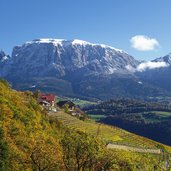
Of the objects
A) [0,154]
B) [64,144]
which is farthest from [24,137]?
[64,144]

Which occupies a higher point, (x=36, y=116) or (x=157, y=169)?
(x=36, y=116)

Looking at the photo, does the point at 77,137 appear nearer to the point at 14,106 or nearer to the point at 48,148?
the point at 48,148

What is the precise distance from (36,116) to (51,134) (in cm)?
1023

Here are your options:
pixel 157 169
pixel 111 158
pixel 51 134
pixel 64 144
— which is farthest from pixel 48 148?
pixel 51 134

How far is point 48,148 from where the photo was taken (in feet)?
244

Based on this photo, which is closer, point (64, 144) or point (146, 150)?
point (64, 144)

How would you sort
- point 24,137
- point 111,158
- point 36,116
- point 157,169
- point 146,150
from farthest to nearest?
point 146,150 → point 36,116 → point 24,137 → point 157,169 → point 111,158

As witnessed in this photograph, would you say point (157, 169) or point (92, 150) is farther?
point (157, 169)

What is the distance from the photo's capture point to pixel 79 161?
246 feet

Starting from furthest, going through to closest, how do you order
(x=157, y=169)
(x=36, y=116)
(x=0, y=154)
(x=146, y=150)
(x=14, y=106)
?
(x=146, y=150)
(x=36, y=116)
(x=14, y=106)
(x=157, y=169)
(x=0, y=154)

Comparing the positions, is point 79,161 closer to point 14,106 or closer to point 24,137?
point 24,137

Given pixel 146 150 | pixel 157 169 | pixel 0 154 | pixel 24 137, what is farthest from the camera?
pixel 146 150

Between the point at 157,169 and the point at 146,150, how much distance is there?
228 feet

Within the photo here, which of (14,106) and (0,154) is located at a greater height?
(14,106)
